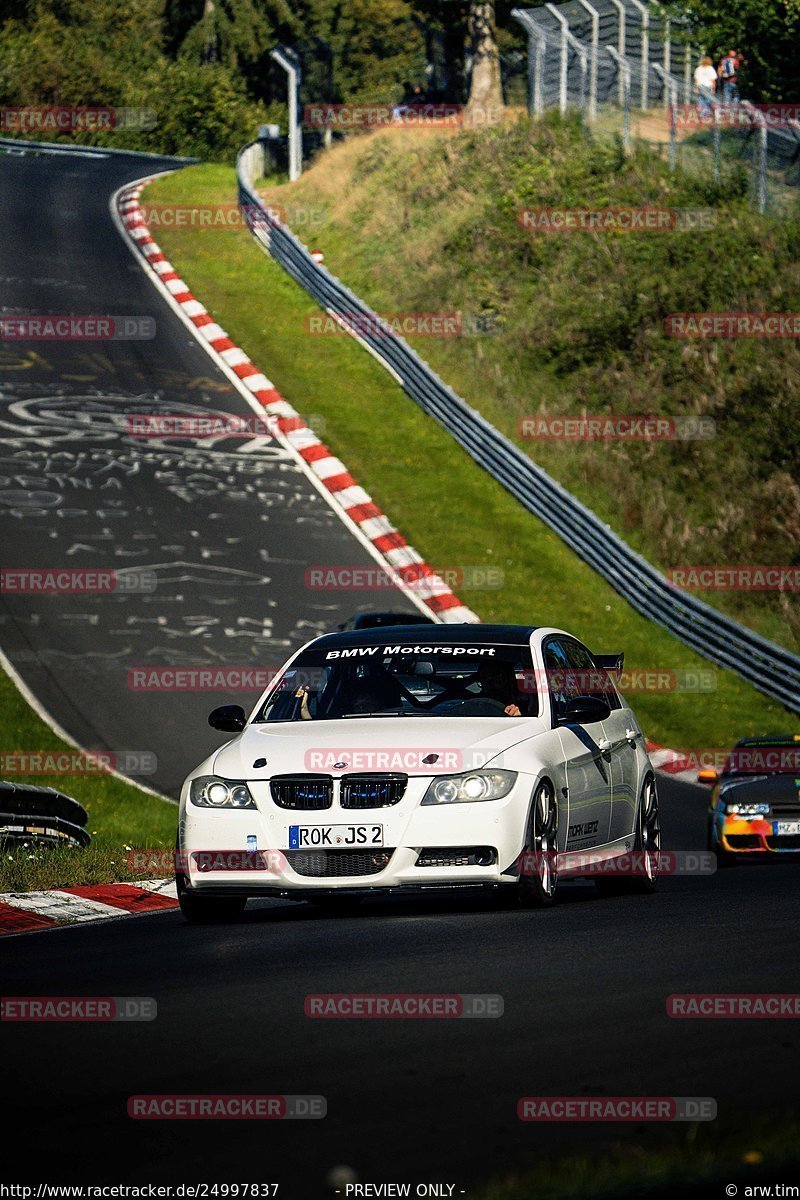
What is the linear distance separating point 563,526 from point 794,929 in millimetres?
18913

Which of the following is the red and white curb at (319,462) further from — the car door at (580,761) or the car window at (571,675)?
the car door at (580,761)

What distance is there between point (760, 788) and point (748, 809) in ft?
0.70

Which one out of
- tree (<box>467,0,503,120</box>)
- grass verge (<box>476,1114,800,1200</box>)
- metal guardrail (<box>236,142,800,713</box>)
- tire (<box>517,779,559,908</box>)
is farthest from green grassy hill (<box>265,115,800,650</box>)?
grass verge (<box>476,1114,800,1200</box>)

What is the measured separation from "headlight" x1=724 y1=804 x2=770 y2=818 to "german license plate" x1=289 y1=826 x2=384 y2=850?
22.7 ft

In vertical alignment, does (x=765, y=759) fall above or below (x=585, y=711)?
below

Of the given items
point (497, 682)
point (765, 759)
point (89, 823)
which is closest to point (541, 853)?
point (497, 682)

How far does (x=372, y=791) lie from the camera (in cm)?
952

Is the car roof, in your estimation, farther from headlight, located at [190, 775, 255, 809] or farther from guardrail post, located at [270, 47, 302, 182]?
guardrail post, located at [270, 47, 302, 182]

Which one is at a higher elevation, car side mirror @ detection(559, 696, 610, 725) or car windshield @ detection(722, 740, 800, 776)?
car side mirror @ detection(559, 696, 610, 725)

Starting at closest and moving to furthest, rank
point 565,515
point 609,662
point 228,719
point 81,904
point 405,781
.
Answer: point 405,781 < point 228,719 < point 81,904 < point 609,662 < point 565,515

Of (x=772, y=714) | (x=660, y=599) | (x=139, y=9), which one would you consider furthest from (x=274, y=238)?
(x=139, y=9)

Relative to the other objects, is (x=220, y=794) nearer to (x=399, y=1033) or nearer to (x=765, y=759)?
(x=399, y=1033)

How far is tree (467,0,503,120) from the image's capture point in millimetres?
47000

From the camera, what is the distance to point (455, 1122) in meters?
5.02
